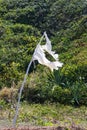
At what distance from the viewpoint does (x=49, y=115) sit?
14.0m

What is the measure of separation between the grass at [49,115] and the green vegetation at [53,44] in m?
0.95

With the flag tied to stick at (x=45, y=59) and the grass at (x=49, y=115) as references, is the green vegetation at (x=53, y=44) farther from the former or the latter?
the flag tied to stick at (x=45, y=59)

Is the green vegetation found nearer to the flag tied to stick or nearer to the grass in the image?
the grass

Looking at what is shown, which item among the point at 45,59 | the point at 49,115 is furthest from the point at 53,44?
the point at 45,59

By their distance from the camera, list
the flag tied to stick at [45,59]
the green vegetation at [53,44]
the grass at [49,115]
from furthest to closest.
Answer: the green vegetation at [53,44] → the grass at [49,115] → the flag tied to stick at [45,59]

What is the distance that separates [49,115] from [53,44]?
10.7 meters

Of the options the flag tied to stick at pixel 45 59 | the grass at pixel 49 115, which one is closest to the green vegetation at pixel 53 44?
Answer: the grass at pixel 49 115

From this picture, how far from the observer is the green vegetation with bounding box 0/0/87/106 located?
1741cm

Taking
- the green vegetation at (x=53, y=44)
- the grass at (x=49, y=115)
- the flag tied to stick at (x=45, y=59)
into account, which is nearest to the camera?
the flag tied to stick at (x=45, y=59)

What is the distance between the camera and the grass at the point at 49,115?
12.5 meters

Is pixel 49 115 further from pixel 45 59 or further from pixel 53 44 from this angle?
pixel 53 44

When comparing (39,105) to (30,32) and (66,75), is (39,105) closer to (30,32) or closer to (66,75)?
(66,75)

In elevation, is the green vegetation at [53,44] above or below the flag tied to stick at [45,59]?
below

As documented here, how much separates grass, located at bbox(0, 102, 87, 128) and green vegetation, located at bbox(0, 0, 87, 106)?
3.12 feet
